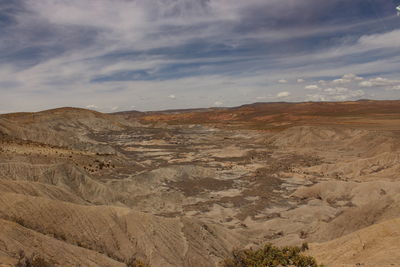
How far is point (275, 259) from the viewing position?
1140 centimetres

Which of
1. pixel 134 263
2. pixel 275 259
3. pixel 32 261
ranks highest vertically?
pixel 32 261

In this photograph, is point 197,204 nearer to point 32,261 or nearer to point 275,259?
point 275,259

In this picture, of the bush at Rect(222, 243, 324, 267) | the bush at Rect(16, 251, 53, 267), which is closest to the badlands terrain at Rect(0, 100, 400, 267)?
the bush at Rect(16, 251, 53, 267)

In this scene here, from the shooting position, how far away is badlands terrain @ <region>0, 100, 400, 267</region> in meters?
10.5

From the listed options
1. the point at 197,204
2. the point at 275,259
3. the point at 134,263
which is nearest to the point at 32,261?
the point at 134,263

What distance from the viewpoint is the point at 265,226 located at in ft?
71.5

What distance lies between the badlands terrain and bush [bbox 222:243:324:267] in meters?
0.86

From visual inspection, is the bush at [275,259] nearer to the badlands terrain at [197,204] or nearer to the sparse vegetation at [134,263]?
the badlands terrain at [197,204]

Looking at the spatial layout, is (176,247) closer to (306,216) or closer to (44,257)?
(44,257)

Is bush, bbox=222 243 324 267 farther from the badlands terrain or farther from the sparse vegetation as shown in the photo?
the sparse vegetation

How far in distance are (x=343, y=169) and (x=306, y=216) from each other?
20.7 metres

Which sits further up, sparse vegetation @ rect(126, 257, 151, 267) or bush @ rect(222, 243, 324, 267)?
sparse vegetation @ rect(126, 257, 151, 267)

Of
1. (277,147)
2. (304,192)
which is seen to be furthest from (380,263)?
(277,147)

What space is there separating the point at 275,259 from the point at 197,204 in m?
17.9
